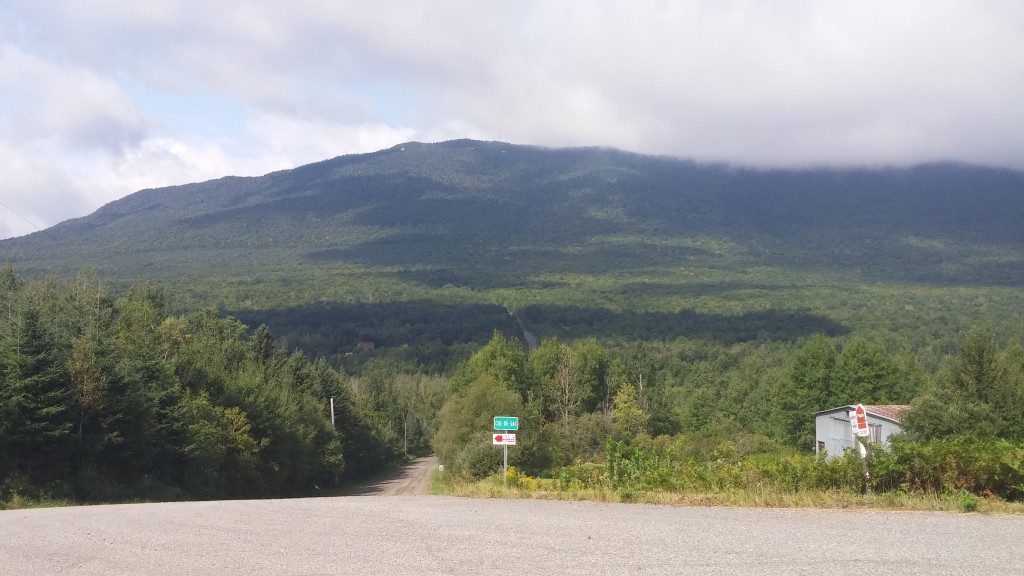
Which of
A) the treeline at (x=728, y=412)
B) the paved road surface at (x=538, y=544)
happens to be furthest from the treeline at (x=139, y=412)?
the paved road surface at (x=538, y=544)

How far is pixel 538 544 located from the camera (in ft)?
26.5

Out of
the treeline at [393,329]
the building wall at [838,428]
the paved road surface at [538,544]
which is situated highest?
the treeline at [393,329]

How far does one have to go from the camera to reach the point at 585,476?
14523 mm

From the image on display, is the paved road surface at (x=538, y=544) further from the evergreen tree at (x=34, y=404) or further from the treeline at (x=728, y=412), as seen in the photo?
the evergreen tree at (x=34, y=404)

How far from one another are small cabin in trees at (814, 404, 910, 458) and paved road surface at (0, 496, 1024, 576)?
2654 centimetres

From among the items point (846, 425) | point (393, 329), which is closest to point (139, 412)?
point (846, 425)

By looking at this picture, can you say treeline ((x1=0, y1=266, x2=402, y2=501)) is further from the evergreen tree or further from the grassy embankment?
the grassy embankment

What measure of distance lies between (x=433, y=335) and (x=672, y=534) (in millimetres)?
120498

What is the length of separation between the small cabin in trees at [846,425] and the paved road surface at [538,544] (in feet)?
87.1

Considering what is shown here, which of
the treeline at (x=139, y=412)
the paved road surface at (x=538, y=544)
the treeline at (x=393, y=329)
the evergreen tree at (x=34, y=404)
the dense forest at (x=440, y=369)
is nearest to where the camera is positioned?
the paved road surface at (x=538, y=544)

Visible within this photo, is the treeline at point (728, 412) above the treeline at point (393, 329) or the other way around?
the other way around

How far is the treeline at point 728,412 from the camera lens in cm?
1094

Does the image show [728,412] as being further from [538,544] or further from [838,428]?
[538,544]

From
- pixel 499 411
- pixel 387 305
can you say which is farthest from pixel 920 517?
pixel 387 305
